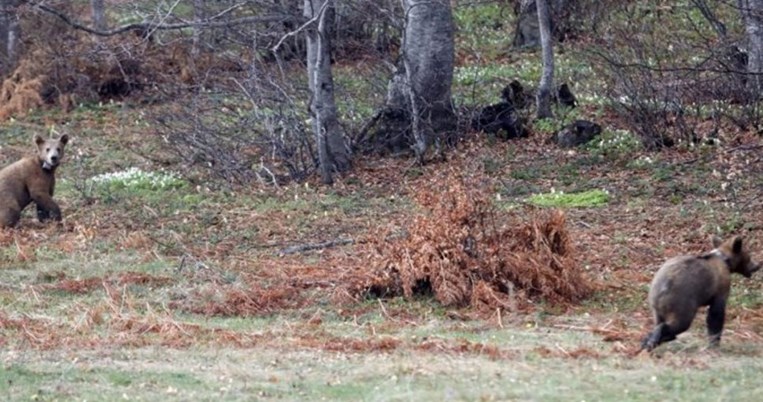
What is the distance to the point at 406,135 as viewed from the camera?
21891mm

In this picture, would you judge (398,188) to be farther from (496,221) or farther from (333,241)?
(496,221)

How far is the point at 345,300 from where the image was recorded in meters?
12.8

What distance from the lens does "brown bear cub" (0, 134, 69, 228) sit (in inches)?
683

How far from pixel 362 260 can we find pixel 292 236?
8.50 feet

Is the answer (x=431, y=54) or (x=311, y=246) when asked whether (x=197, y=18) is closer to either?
(x=431, y=54)

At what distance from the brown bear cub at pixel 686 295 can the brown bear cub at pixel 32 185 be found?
385 inches

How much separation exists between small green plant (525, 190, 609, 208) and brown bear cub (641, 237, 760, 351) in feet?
22.7

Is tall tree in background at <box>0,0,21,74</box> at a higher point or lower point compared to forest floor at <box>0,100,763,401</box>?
higher

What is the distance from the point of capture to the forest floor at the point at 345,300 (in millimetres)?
9367

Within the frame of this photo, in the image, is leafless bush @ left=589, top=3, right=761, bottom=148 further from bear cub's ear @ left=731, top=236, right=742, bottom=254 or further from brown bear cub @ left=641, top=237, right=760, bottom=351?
brown bear cub @ left=641, top=237, right=760, bottom=351

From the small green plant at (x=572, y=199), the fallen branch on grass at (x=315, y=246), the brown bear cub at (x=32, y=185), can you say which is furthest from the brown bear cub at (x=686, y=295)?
the brown bear cub at (x=32, y=185)

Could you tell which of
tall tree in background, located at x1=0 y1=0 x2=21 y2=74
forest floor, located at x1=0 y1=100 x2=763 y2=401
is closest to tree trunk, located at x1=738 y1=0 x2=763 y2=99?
forest floor, located at x1=0 y1=100 x2=763 y2=401

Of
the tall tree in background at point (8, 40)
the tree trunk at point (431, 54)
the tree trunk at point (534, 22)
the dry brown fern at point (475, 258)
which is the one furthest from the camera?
the tree trunk at point (534, 22)

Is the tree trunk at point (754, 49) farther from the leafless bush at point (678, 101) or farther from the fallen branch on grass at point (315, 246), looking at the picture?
the fallen branch on grass at point (315, 246)
